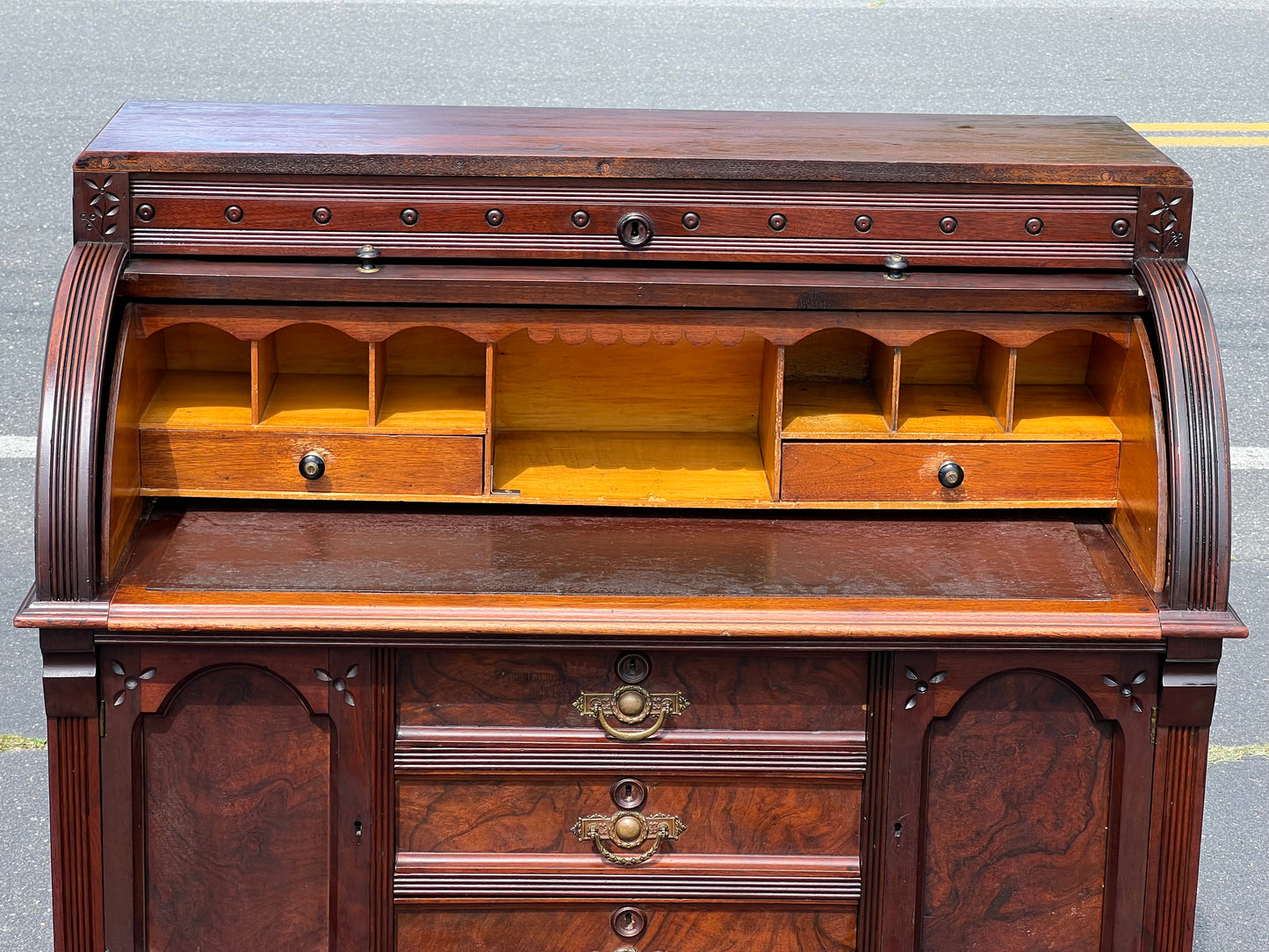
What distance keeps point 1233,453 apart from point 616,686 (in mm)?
3502

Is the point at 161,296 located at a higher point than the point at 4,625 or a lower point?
higher

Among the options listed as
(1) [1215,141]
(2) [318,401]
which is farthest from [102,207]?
(1) [1215,141]

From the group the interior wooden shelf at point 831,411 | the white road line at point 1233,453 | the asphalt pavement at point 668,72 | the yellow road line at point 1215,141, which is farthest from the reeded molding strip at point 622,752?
the yellow road line at point 1215,141

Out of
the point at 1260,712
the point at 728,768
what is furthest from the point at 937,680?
the point at 1260,712

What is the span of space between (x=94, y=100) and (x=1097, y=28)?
4.88 meters

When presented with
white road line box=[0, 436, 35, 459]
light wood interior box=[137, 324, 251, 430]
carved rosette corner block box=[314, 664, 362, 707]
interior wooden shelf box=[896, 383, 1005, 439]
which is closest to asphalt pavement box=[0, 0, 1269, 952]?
white road line box=[0, 436, 35, 459]

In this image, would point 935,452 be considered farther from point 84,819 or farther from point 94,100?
point 94,100

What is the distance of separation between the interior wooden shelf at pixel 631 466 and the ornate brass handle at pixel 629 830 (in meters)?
0.53

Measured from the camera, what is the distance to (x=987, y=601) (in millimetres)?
2508

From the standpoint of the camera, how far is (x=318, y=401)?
2.84m

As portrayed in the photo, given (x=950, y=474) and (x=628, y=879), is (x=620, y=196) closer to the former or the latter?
(x=950, y=474)

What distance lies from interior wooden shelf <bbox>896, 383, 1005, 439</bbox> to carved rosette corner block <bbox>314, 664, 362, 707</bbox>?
1.00 metres

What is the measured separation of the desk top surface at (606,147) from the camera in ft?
8.39

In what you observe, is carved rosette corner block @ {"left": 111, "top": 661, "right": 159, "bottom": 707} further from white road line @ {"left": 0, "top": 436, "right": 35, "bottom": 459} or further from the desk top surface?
white road line @ {"left": 0, "top": 436, "right": 35, "bottom": 459}
